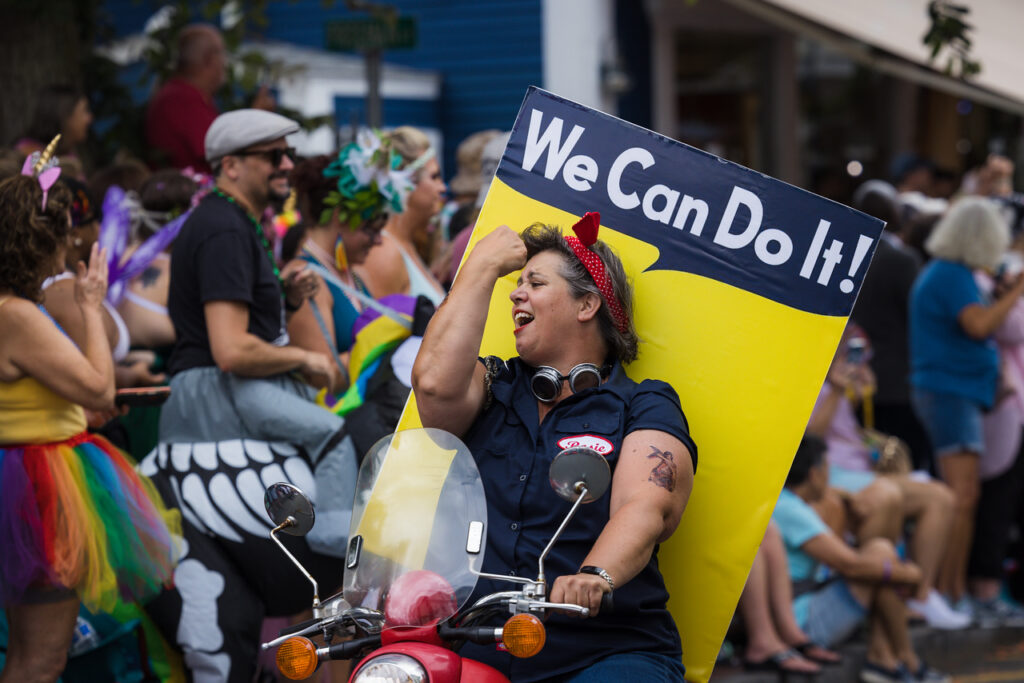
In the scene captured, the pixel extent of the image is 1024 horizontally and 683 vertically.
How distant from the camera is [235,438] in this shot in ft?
15.3

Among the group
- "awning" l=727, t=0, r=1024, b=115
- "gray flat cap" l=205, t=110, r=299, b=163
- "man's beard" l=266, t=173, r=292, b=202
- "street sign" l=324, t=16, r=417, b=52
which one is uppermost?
"awning" l=727, t=0, r=1024, b=115

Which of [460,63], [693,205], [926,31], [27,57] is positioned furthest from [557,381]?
[460,63]

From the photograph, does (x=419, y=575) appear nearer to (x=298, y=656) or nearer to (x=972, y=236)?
(x=298, y=656)

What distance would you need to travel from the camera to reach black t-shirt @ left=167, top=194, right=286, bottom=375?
4457 mm

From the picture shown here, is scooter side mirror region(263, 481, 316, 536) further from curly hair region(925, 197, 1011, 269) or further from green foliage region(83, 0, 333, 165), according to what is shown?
curly hair region(925, 197, 1011, 269)

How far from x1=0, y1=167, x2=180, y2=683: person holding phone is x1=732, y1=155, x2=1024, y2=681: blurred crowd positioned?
3452 millimetres

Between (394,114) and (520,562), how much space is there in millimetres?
9326

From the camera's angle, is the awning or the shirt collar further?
the awning

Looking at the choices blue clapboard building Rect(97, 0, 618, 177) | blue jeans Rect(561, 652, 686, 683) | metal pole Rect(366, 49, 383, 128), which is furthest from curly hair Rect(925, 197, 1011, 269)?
blue jeans Rect(561, 652, 686, 683)

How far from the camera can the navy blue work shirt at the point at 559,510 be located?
127 inches

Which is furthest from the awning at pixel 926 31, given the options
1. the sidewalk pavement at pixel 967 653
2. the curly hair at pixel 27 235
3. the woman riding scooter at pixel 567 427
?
the curly hair at pixel 27 235

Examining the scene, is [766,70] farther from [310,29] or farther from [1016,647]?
[1016,647]

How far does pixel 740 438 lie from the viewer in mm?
3744

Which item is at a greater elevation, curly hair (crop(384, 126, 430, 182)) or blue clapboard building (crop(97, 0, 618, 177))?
blue clapboard building (crop(97, 0, 618, 177))
